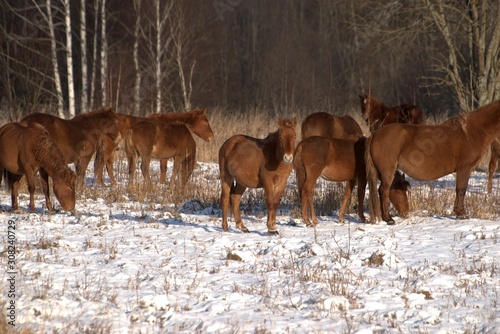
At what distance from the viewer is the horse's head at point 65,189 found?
35.8 ft

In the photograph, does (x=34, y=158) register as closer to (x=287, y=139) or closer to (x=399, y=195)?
(x=287, y=139)

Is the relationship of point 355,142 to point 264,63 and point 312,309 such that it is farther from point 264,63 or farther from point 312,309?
point 264,63

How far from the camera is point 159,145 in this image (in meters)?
14.6

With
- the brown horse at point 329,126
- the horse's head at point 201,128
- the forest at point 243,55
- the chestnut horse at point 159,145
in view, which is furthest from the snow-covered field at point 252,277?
the forest at point 243,55

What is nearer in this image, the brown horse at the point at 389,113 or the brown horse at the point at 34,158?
the brown horse at the point at 34,158

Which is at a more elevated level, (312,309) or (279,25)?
(279,25)

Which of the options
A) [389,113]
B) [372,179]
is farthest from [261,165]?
[389,113]

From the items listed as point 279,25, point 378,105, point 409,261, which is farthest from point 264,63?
point 409,261

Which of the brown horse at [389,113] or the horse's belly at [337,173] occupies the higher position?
the brown horse at [389,113]

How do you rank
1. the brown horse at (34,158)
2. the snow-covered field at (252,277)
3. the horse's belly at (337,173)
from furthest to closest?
the brown horse at (34,158)
the horse's belly at (337,173)
the snow-covered field at (252,277)

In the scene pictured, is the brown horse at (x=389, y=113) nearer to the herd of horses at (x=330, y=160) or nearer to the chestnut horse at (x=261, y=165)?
the herd of horses at (x=330, y=160)

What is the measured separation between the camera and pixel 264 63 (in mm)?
49594

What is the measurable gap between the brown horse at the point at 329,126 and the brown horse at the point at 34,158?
5.20 m

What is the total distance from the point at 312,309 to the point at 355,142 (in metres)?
4.76
